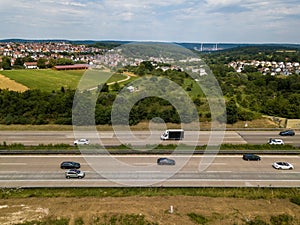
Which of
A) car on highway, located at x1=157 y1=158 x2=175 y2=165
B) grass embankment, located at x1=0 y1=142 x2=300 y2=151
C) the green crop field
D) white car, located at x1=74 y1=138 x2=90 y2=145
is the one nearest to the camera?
car on highway, located at x1=157 y1=158 x2=175 y2=165

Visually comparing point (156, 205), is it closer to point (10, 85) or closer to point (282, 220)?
point (282, 220)

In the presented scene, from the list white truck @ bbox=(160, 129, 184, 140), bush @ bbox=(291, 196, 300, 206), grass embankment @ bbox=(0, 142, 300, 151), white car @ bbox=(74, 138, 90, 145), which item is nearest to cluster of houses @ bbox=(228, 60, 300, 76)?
grass embankment @ bbox=(0, 142, 300, 151)

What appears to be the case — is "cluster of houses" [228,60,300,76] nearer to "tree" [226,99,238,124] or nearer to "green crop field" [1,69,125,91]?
"green crop field" [1,69,125,91]

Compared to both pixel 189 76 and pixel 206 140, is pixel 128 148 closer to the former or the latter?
pixel 206 140

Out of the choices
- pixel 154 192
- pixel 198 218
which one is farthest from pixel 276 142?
pixel 198 218

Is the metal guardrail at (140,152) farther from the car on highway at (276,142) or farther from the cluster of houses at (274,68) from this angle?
the cluster of houses at (274,68)

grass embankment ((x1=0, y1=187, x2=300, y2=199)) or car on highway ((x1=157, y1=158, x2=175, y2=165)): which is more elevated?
car on highway ((x1=157, y1=158, x2=175, y2=165))

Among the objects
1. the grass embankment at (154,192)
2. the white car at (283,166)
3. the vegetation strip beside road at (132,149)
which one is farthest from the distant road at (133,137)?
the grass embankment at (154,192)

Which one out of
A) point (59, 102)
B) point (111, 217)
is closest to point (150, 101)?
point (59, 102)
